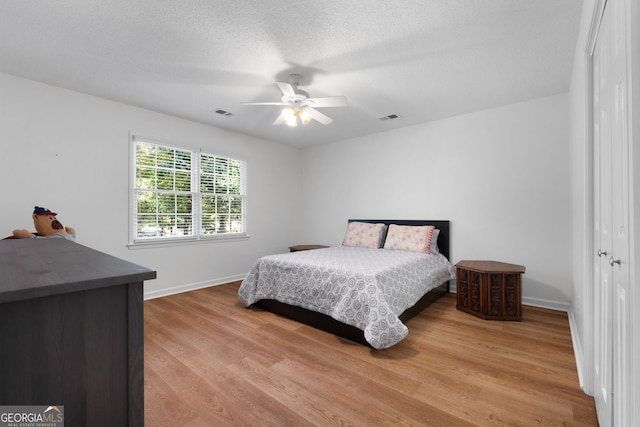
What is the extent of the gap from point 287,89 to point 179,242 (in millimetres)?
2633

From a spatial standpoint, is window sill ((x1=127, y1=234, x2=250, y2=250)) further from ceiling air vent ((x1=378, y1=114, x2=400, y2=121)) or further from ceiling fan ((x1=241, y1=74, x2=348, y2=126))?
ceiling air vent ((x1=378, y1=114, x2=400, y2=121))

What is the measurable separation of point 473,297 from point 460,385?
4.84ft

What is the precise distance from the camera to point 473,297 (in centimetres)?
309

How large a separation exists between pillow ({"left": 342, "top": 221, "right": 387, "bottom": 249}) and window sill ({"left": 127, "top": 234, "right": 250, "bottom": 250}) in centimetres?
172

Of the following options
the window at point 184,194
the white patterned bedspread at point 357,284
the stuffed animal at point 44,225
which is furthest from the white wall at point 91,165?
the white patterned bedspread at point 357,284

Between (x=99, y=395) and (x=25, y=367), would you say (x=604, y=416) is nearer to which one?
(x=99, y=395)

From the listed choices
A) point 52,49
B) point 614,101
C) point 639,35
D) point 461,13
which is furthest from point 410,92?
point 52,49

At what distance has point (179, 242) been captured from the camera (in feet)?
13.0

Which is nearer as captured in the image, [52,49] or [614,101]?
[614,101]

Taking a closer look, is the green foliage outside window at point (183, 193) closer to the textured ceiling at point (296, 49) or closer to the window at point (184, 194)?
the window at point (184, 194)

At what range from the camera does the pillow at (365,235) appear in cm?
421

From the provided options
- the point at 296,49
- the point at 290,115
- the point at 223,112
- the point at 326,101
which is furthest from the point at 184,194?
the point at 296,49

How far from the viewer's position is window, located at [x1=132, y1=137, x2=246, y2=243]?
3.69 meters

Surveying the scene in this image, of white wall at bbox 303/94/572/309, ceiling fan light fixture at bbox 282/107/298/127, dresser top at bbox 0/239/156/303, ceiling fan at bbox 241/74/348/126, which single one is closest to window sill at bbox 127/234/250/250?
white wall at bbox 303/94/572/309
